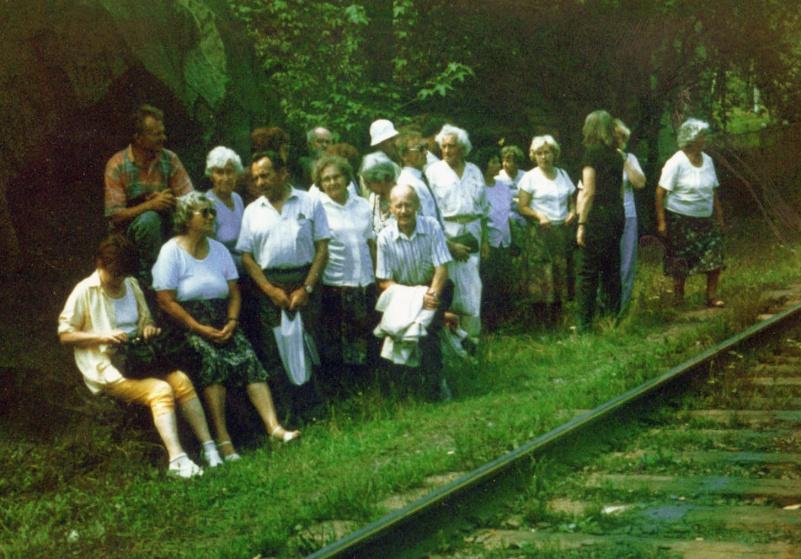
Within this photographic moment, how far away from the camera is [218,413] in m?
8.31

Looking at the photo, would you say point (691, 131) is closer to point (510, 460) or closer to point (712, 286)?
point (712, 286)

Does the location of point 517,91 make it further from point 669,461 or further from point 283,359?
point 669,461

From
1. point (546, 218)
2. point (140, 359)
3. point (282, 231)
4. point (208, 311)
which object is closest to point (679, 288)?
point (546, 218)

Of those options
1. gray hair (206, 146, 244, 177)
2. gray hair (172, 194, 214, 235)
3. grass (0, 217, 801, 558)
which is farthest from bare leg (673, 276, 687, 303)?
gray hair (172, 194, 214, 235)

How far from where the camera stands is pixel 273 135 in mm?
9305

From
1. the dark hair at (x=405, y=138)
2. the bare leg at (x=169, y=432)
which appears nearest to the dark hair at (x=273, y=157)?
the dark hair at (x=405, y=138)

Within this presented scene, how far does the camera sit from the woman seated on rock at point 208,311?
329 inches

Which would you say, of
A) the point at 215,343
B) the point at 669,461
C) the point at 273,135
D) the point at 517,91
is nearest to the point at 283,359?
the point at 215,343

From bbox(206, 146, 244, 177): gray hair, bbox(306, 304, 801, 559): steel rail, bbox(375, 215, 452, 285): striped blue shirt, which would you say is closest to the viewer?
bbox(306, 304, 801, 559): steel rail

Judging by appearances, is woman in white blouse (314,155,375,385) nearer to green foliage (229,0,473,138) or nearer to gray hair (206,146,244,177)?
gray hair (206,146,244,177)

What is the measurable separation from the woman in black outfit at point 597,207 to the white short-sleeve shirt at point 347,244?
326 cm

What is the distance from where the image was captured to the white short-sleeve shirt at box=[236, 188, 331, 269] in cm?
912

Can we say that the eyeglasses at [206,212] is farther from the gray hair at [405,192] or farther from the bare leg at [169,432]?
the gray hair at [405,192]

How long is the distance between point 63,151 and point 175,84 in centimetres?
92
